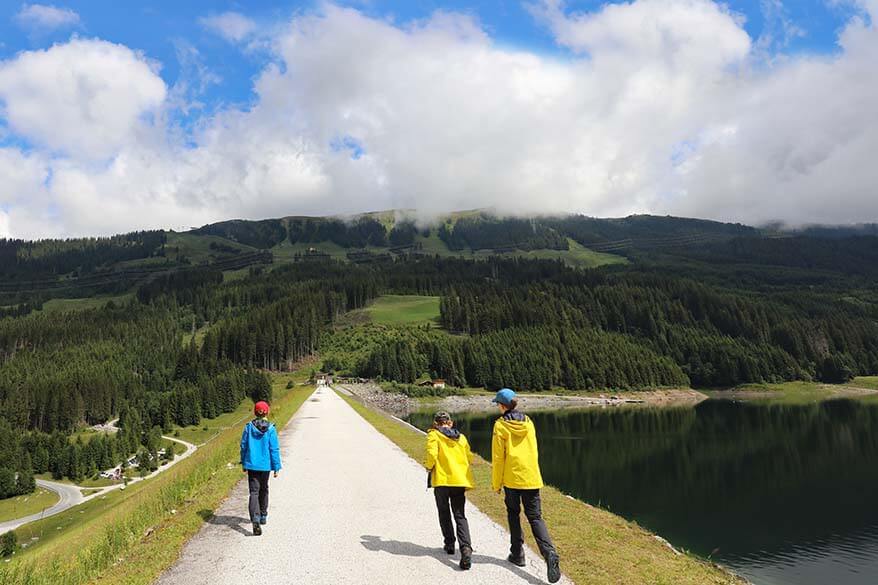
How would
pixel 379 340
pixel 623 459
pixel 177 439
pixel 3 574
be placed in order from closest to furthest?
pixel 3 574 → pixel 623 459 → pixel 177 439 → pixel 379 340

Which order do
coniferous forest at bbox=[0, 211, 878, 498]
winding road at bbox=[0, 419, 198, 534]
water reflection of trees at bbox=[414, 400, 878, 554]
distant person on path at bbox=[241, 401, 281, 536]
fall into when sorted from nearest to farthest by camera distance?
1. distant person on path at bbox=[241, 401, 281, 536]
2. water reflection of trees at bbox=[414, 400, 878, 554]
3. winding road at bbox=[0, 419, 198, 534]
4. coniferous forest at bbox=[0, 211, 878, 498]

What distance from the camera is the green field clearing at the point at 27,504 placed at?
84119mm

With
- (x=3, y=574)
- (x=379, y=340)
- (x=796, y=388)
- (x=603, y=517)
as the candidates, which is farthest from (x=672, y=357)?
(x=3, y=574)

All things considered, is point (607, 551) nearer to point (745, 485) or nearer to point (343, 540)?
point (343, 540)

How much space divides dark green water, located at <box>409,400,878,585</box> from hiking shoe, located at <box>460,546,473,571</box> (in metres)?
19.4

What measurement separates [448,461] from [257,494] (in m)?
4.76

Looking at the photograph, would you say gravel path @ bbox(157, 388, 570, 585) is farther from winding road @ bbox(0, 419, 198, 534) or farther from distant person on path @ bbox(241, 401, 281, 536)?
winding road @ bbox(0, 419, 198, 534)

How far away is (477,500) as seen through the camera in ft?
47.7

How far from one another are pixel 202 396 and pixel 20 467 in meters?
35.1

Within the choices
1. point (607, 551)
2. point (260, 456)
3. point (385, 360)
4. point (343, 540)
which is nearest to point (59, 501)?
point (385, 360)

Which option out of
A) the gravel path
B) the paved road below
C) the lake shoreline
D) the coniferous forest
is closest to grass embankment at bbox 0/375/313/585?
the gravel path

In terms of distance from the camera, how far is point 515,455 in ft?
29.7

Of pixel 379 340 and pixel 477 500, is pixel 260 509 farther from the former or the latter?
pixel 379 340

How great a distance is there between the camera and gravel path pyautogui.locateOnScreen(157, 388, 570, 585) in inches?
335
